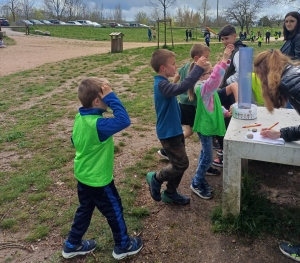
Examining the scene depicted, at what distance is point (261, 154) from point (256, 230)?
648mm

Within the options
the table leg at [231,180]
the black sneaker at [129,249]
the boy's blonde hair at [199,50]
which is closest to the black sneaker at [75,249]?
the black sneaker at [129,249]

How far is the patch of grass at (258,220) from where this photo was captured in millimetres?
2555

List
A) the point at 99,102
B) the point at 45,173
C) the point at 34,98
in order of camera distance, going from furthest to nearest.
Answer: the point at 34,98, the point at 45,173, the point at 99,102

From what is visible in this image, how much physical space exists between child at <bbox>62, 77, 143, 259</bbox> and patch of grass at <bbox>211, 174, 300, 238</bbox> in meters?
0.74

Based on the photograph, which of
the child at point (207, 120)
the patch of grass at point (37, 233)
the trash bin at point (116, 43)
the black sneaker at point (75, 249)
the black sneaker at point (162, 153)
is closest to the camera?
the black sneaker at point (75, 249)

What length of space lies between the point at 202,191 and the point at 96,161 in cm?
131

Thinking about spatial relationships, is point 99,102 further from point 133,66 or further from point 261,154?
point 133,66

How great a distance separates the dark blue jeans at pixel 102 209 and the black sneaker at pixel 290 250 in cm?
114

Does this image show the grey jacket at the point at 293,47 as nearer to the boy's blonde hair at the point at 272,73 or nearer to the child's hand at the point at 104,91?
the boy's blonde hair at the point at 272,73

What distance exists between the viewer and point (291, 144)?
89.7 inches

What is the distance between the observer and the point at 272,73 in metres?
2.09

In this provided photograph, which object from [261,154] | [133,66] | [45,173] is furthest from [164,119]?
[133,66]

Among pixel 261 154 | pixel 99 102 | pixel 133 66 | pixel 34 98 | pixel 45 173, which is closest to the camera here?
pixel 99 102

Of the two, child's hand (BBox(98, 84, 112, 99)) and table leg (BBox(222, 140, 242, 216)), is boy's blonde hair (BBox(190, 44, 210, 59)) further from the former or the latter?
child's hand (BBox(98, 84, 112, 99))
